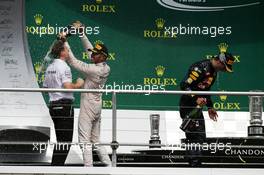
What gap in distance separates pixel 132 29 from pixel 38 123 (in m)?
2.47

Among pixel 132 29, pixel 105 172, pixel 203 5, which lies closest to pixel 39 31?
pixel 132 29

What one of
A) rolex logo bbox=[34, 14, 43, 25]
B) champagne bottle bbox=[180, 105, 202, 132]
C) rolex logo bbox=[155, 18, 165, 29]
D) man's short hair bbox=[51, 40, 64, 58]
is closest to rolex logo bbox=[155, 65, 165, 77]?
rolex logo bbox=[155, 18, 165, 29]

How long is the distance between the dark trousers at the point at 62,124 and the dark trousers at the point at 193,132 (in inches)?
52.3

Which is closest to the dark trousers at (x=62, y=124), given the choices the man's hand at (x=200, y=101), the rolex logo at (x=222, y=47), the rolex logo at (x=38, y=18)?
the man's hand at (x=200, y=101)

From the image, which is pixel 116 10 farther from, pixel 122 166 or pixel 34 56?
pixel 122 166

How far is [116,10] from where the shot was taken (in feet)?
46.2

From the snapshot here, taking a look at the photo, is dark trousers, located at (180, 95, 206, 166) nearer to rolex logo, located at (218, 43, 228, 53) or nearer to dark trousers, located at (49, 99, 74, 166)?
dark trousers, located at (49, 99, 74, 166)

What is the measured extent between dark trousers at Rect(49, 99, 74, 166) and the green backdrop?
2053 mm

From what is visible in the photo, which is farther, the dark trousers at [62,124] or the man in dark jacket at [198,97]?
the man in dark jacket at [198,97]

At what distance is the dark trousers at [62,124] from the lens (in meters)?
11.6

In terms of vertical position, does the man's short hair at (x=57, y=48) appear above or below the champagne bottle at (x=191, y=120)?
above

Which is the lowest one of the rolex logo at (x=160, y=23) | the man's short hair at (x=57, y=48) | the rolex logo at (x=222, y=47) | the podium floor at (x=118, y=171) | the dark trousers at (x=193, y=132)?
the podium floor at (x=118, y=171)

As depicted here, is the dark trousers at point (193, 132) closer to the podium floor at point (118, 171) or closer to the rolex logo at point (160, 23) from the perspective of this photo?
the podium floor at point (118, 171)

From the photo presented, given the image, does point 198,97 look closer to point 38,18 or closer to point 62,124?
point 62,124
